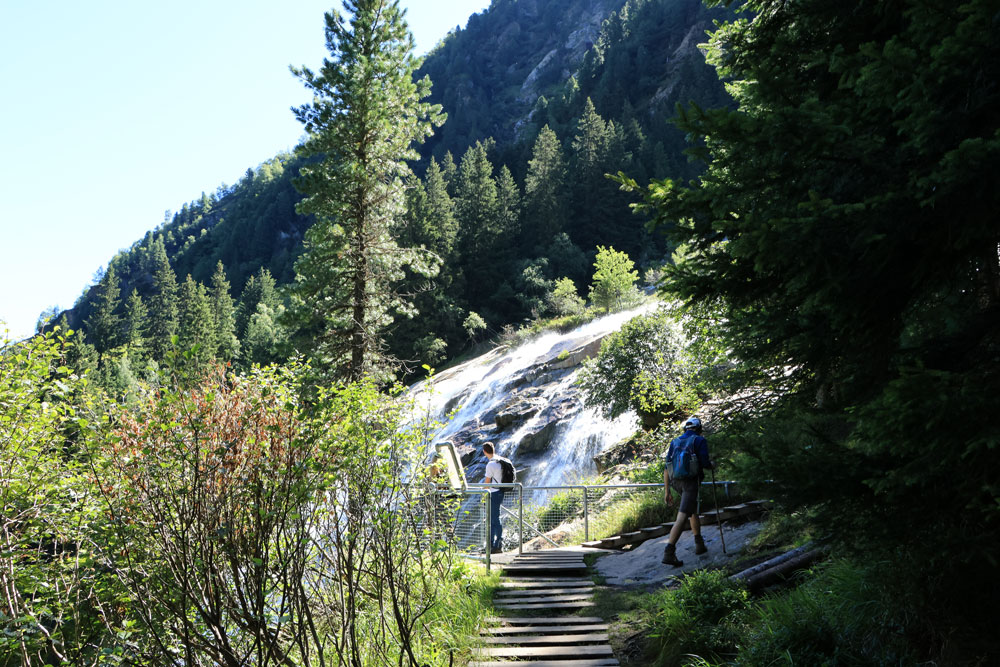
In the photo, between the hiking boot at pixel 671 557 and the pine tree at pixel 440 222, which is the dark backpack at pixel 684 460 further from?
the pine tree at pixel 440 222

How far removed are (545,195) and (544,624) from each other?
5385cm

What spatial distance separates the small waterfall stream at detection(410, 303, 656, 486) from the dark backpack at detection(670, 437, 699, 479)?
937 centimetres

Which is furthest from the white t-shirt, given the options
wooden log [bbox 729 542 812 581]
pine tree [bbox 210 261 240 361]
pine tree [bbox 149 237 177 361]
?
pine tree [bbox 149 237 177 361]

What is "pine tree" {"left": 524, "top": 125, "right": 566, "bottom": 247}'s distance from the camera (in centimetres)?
5700

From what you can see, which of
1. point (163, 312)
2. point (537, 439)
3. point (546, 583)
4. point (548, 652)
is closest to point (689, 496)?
point (546, 583)

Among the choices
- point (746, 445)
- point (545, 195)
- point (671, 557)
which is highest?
point (545, 195)

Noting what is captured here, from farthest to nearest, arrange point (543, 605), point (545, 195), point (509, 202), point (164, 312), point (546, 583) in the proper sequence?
point (164, 312) → point (509, 202) → point (545, 195) → point (546, 583) → point (543, 605)

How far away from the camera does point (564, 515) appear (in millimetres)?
13352

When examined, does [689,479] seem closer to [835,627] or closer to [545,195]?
[835,627]

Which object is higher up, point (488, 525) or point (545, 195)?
point (545, 195)

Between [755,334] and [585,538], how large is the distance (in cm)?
787

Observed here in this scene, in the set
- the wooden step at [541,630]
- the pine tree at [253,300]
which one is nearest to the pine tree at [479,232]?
the pine tree at [253,300]

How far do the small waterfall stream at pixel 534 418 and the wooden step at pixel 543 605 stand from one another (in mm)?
9726

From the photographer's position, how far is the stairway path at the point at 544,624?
16.8 ft
